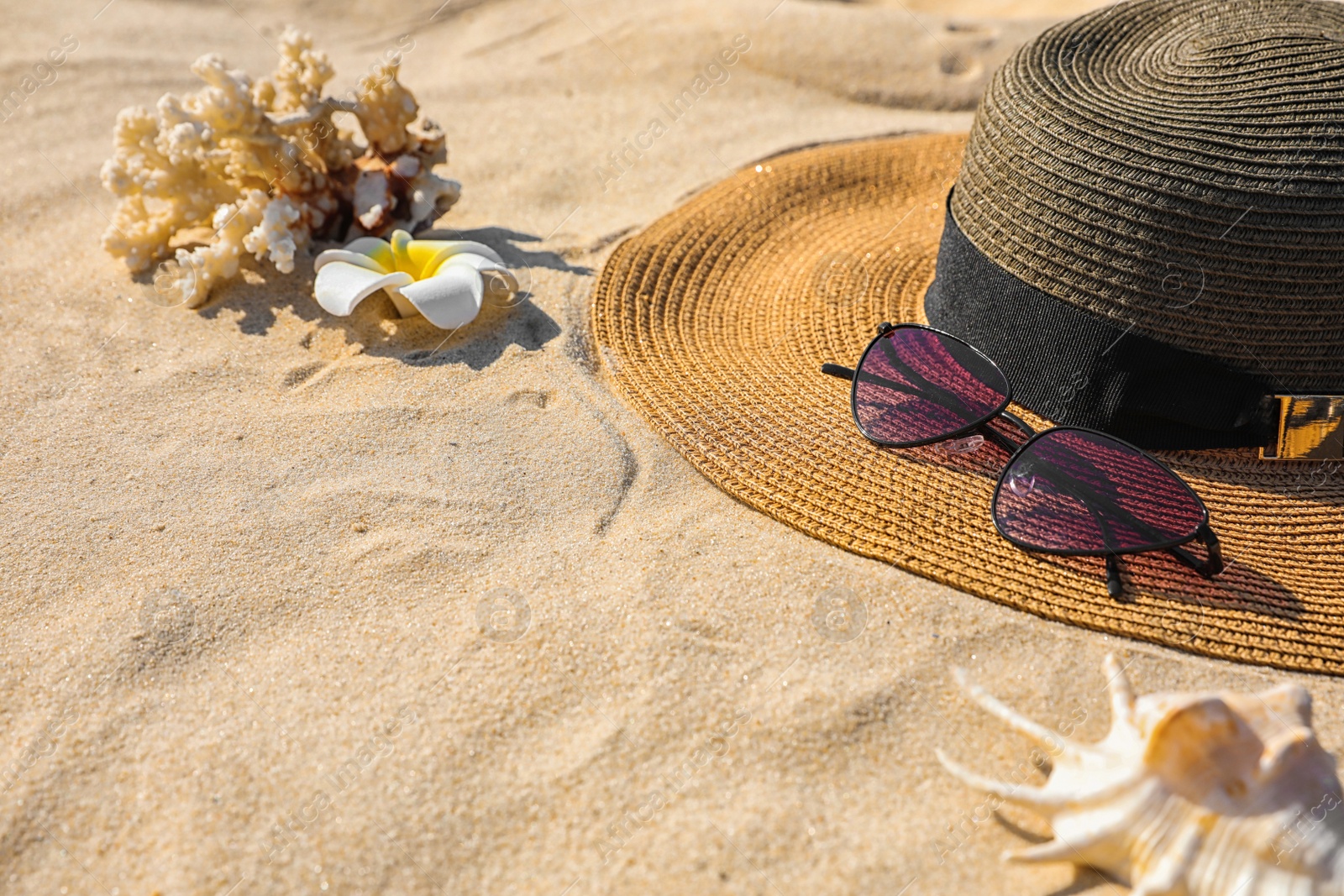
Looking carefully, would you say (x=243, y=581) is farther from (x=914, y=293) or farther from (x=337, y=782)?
(x=914, y=293)

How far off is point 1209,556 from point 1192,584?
0.18ft

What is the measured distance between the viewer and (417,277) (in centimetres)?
220

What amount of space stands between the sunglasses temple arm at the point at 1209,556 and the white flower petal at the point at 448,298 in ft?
4.77

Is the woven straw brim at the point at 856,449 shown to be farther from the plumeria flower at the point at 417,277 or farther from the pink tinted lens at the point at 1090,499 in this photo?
the plumeria flower at the point at 417,277

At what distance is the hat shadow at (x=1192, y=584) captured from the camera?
1.45 meters

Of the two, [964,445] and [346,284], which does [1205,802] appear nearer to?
[964,445]

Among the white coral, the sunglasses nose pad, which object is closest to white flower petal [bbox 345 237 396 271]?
the white coral

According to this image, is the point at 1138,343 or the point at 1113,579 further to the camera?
the point at 1138,343

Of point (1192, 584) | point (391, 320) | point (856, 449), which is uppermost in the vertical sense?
point (391, 320)

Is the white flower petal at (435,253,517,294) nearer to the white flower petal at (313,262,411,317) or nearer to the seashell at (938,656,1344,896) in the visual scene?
the white flower petal at (313,262,411,317)

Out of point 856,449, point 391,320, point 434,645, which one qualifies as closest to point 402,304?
point 391,320

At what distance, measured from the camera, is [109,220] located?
8.75 ft

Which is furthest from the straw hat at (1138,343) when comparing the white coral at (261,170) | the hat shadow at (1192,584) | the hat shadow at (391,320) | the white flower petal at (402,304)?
the white coral at (261,170)

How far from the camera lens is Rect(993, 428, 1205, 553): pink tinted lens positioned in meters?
1.51
